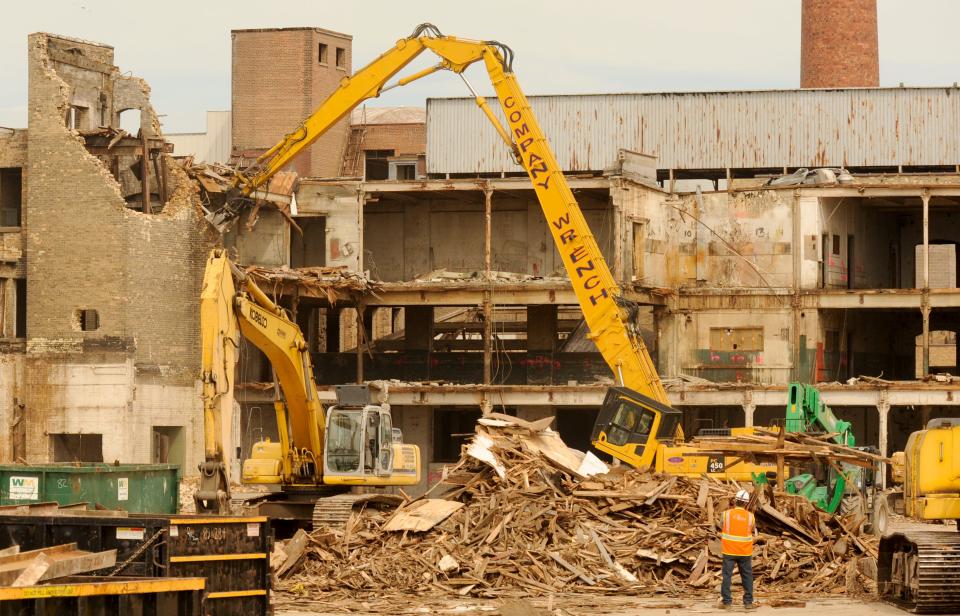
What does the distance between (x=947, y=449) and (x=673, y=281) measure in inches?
1041

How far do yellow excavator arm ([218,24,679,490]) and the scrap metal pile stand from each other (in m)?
2.86

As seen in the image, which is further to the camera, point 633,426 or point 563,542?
point 633,426

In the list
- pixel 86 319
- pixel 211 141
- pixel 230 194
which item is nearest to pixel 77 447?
pixel 86 319

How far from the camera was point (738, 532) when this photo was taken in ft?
60.0

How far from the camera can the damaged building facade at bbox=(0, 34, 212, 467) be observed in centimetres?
3769

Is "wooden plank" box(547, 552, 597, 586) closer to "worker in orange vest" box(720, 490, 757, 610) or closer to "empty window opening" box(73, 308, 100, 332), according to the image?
"worker in orange vest" box(720, 490, 757, 610)

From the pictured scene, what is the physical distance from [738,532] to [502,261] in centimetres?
2664

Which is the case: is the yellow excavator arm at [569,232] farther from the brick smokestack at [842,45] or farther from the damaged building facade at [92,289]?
the brick smokestack at [842,45]

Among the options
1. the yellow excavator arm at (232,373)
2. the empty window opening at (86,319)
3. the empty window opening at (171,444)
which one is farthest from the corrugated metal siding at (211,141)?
the yellow excavator arm at (232,373)

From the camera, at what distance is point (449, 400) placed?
39.7 m

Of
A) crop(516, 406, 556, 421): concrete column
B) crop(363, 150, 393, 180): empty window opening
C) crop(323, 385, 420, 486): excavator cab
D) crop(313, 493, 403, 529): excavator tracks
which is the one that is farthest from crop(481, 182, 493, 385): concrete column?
crop(313, 493, 403, 529): excavator tracks

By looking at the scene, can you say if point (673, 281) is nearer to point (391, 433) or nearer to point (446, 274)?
point (446, 274)

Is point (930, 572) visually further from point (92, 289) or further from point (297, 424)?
point (92, 289)

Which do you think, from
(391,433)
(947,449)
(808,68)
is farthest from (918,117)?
(947,449)
